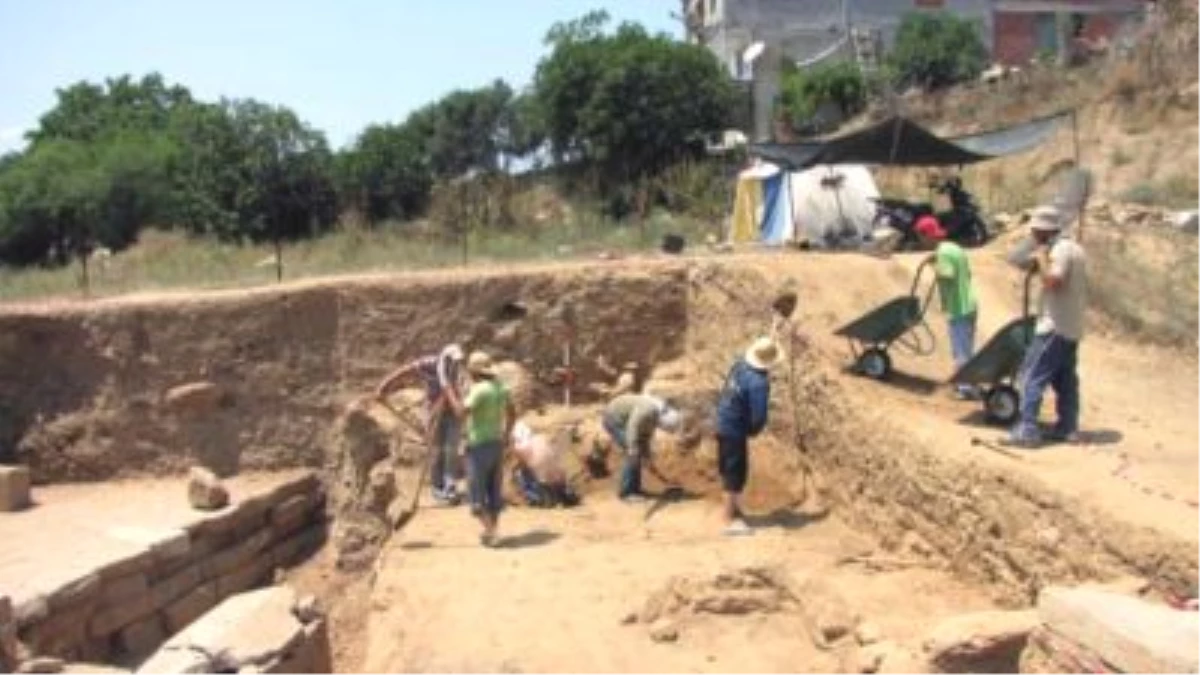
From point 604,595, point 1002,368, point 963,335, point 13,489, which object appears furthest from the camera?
point 13,489

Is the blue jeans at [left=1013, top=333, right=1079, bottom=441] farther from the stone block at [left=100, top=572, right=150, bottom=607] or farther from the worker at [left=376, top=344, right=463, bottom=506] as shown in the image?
the stone block at [left=100, top=572, right=150, bottom=607]

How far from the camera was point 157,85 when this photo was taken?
5106cm

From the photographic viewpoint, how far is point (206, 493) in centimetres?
1348

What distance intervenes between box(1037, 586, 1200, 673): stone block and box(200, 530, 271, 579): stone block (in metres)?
8.73

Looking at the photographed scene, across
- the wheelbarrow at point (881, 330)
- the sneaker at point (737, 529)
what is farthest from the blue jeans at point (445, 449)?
the wheelbarrow at point (881, 330)

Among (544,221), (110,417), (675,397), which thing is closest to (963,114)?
(544,221)

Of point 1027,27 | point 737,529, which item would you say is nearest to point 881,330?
point 737,529

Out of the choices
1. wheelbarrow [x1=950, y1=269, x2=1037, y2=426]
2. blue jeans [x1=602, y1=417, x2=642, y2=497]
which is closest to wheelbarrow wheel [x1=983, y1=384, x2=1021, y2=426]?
wheelbarrow [x1=950, y1=269, x2=1037, y2=426]

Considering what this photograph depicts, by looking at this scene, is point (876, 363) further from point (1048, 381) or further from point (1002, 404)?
point (1048, 381)

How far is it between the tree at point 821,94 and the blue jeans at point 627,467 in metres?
21.8

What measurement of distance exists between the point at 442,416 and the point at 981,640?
629cm

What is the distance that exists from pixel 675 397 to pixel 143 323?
6.07 meters

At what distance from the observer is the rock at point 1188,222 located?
17325 mm

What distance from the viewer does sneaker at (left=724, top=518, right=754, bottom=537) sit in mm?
10727
